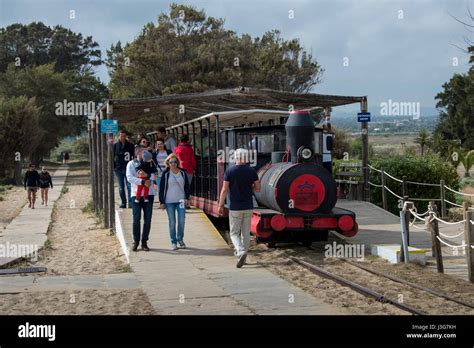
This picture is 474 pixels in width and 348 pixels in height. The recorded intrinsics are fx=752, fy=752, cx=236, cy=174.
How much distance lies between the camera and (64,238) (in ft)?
58.3

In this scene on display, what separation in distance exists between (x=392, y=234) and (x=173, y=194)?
526 centimetres

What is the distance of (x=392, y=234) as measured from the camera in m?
16.0

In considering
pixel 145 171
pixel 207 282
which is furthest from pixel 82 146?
pixel 207 282

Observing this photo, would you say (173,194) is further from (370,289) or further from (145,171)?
(370,289)

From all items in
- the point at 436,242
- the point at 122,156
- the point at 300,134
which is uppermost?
the point at 300,134

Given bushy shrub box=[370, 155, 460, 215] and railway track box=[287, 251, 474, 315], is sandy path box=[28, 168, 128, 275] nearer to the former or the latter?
railway track box=[287, 251, 474, 315]

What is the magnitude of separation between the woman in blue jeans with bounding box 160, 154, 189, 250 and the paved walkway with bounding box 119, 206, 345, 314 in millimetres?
401

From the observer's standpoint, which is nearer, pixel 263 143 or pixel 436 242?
pixel 436 242

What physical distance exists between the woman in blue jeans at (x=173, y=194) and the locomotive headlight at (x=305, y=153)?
2.10 meters

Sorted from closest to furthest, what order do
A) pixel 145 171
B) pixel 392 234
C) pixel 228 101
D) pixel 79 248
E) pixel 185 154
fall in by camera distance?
1. pixel 145 171
2. pixel 79 248
3. pixel 392 234
4. pixel 185 154
5. pixel 228 101

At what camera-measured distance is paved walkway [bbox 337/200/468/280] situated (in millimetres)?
12333

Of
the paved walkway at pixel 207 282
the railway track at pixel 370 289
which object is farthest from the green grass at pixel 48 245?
the railway track at pixel 370 289
